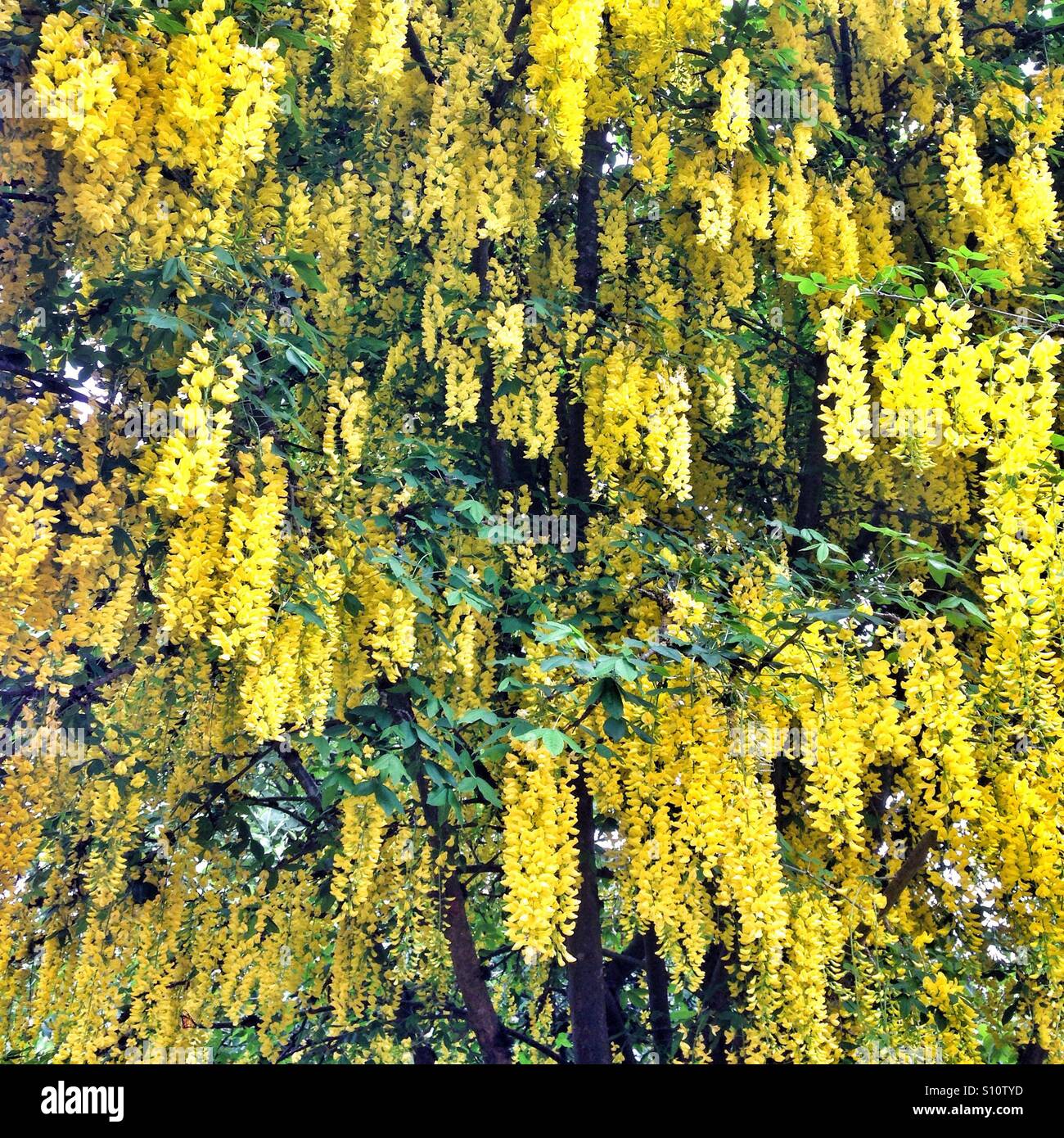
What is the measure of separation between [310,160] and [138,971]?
11.3ft

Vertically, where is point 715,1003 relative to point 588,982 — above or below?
below

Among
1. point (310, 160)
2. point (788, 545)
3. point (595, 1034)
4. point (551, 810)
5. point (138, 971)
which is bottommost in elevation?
point (595, 1034)

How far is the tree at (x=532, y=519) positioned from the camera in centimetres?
311

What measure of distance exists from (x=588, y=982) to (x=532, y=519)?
2.01 m

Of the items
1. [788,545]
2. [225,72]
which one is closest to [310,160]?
[225,72]

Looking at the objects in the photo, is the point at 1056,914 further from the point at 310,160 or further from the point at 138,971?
the point at 310,160

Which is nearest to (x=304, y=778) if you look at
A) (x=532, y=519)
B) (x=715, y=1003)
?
(x=532, y=519)

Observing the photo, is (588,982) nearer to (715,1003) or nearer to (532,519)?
(715,1003)

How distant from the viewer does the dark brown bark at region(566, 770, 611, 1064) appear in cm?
444

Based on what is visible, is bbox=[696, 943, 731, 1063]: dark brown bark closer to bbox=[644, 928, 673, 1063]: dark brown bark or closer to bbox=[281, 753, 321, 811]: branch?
bbox=[644, 928, 673, 1063]: dark brown bark

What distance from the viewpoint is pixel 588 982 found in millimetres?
4480

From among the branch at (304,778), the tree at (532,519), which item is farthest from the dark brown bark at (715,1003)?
the branch at (304,778)
